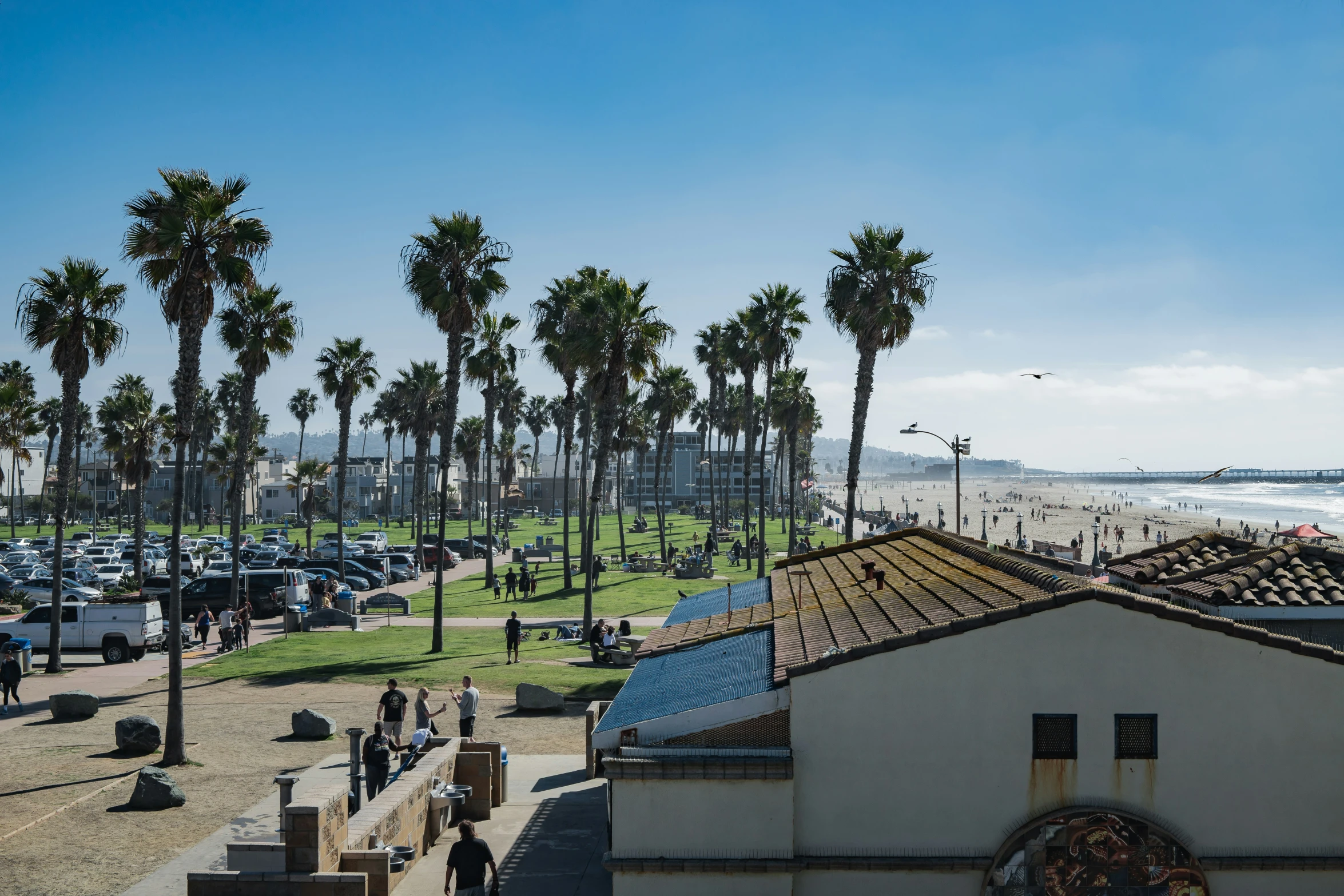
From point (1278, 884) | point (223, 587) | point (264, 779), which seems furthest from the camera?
point (223, 587)

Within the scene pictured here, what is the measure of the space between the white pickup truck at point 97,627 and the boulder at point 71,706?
8.48m

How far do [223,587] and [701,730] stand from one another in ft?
106

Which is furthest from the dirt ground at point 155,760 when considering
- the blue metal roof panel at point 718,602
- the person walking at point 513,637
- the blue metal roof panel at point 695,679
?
the blue metal roof panel at point 695,679

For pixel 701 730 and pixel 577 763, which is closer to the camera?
pixel 701 730

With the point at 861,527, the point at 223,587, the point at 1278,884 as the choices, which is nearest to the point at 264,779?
the point at 1278,884

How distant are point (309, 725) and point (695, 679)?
36.0 ft

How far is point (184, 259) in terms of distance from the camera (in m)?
18.2

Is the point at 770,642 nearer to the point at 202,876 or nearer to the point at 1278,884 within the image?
the point at 1278,884

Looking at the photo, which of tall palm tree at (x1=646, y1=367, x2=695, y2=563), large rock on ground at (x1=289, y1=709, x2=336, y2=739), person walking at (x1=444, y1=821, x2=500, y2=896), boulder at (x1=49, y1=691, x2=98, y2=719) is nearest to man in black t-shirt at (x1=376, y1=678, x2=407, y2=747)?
large rock on ground at (x1=289, y1=709, x2=336, y2=739)

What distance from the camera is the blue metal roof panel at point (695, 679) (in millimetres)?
11148

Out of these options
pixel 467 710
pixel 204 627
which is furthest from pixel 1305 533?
pixel 204 627

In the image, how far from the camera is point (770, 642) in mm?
13477

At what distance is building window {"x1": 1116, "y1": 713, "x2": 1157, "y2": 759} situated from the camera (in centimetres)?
1016

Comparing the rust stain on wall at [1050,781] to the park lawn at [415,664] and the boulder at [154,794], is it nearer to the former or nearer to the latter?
the boulder at [154,794]
